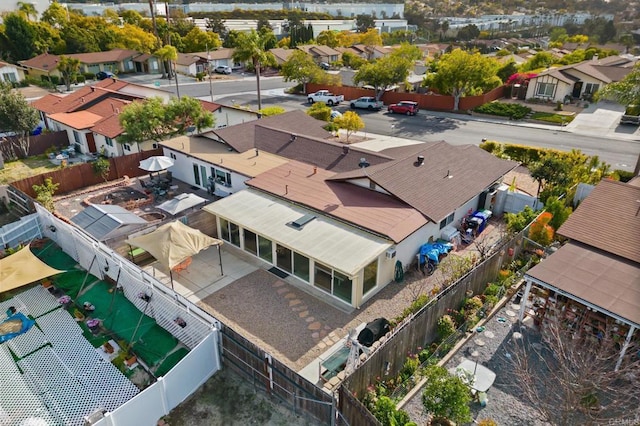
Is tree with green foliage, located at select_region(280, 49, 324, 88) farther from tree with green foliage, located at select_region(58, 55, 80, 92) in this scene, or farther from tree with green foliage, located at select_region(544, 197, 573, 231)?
tree with green foliage, located at select_region(544, 197, 573, 231)

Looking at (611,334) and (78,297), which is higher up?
(611,334)

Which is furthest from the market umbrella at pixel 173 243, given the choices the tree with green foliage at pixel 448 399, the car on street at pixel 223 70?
the car on street at pixel 223 70

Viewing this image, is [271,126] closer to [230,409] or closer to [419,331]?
[419,331]

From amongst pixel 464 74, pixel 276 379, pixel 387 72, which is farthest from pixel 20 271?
pixel 464 74

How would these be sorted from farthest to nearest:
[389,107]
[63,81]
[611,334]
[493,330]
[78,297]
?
[63,81] → [389,107] → [78,297] → [493,330] → [611,334]

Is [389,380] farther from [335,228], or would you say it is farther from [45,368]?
[45,368]

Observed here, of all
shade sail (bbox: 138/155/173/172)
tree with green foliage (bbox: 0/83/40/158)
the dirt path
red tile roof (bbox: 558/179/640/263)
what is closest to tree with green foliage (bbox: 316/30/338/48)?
tree with green foliage (bbox: 0/83/40/158)

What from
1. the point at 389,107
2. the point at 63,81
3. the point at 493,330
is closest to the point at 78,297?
the point at 493,330

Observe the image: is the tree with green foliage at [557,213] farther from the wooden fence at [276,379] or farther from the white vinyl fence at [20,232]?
the white vinyl fence at [20,232]
